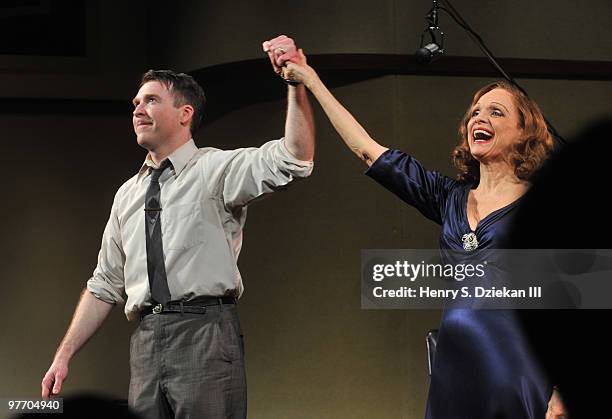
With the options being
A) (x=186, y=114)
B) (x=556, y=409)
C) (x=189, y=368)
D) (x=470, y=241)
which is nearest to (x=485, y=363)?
(x=556, y=409)

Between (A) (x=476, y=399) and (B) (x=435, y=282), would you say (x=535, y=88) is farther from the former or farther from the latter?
(A) (x=476, y=399)

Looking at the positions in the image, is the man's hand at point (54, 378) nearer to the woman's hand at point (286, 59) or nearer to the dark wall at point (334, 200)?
the woman's hand at point (286, 59)

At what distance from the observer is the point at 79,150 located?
370 cm

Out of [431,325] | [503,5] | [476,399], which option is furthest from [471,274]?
[503,5]

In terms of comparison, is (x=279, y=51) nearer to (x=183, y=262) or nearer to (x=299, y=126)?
(x=299, y=126)

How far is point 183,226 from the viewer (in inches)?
92.0

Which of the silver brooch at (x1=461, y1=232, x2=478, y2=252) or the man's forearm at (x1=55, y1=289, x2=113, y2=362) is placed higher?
the silver brooch at (x1=461, y1=232, x2=478, y2=252)

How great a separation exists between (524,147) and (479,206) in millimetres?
199

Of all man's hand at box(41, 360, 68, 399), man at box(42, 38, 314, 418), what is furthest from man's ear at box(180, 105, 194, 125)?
man's hand at box(41, 360, 68, 399)

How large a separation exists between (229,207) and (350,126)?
0.40 m

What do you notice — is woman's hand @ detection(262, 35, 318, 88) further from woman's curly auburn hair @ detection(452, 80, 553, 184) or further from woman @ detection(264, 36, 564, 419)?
woman's curly auburn hair @ detection(452, 80, 553, 184)

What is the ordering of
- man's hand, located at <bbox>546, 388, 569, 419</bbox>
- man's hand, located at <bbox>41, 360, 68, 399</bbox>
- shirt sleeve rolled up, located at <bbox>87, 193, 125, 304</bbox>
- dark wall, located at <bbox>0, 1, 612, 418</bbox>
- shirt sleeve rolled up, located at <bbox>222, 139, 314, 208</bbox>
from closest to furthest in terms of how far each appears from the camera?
man's hand, located at <bbox>546, 388, 569, 419</bbox>
shirt sleeve rolled up, located at <bbox>222, 139, 314, 208</bbox>
man's hand, located at <bbox>41, 360, 68, 399</bbox>
shirt sleeve rolled up, located at <bbox>87, 193, 125, 304</bbox>
dark wall, located at <bbox>0, 1, 612, 418</bbox>

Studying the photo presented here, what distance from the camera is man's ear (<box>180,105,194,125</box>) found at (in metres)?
2.52

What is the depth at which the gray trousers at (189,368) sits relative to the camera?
222cm
